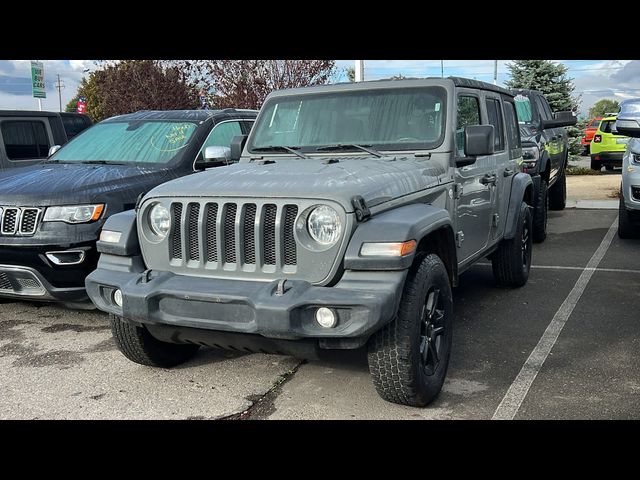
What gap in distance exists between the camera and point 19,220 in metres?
5.20

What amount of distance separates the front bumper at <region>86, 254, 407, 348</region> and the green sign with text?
21.8 m

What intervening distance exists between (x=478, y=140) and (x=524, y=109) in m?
7.21

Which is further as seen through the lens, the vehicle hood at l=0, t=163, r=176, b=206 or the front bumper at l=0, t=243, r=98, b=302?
the vehicle hood at l=0, t=163, r=176, b=206

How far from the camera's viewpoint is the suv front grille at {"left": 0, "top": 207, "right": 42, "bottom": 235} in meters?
5.18

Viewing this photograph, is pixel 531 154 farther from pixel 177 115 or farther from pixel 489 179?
pixel 177 115

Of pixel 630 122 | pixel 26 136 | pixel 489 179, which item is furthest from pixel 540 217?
pixel 26 136

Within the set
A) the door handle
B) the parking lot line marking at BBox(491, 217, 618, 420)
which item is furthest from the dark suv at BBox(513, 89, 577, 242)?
the door handle

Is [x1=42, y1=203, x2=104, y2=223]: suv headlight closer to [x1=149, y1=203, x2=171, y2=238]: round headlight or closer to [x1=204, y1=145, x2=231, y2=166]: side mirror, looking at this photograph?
[x1=204, y1=145, x2=231, y2=166]: side mirror

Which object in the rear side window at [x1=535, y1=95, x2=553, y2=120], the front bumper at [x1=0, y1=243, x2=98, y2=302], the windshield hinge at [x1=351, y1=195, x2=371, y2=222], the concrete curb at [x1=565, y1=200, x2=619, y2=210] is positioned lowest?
the concrete curb at [x1=565, y1=200, x2=619, y2=210]

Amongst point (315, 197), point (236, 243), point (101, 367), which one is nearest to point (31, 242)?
point (101, 367)

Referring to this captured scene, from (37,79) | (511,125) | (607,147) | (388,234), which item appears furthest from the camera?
(37,79)

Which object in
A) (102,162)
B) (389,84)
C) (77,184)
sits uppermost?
(389,84)

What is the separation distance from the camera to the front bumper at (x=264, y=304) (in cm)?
328

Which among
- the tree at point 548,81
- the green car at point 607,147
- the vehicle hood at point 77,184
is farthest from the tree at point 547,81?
the vehicle hood at point 77,184
